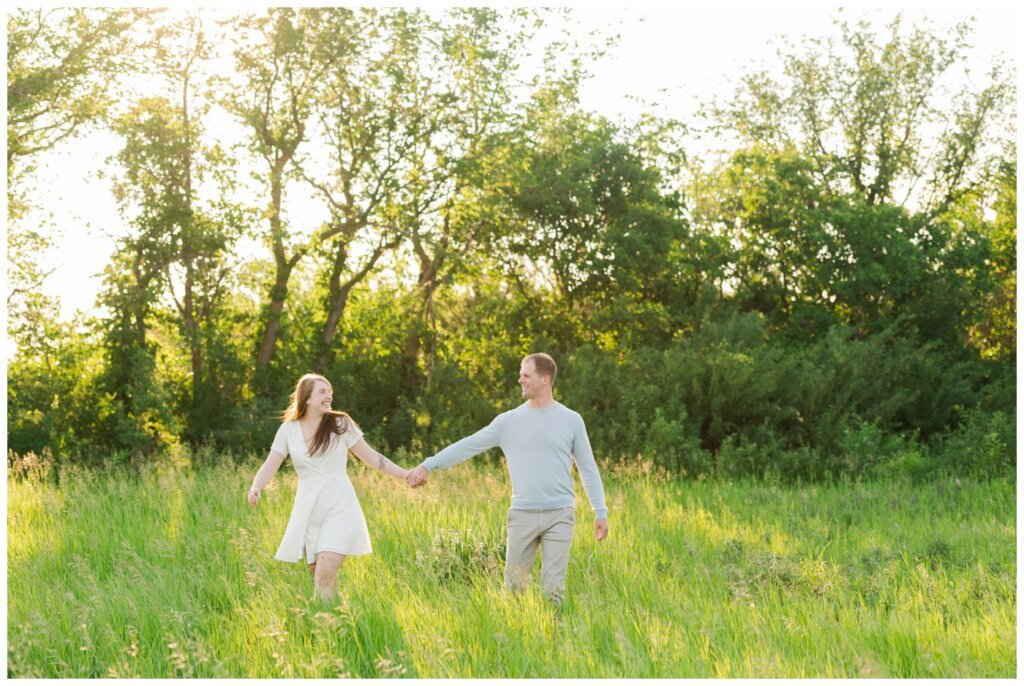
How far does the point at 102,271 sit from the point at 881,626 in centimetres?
1674

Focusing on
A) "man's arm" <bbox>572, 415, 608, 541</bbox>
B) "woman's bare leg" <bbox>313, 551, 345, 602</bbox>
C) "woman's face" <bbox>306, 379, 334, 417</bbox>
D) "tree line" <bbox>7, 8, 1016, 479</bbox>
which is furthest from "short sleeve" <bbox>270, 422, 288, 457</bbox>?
"tree line" <bbox>7, 8, 1016, 479</bbox>

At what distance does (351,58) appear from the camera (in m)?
20.4

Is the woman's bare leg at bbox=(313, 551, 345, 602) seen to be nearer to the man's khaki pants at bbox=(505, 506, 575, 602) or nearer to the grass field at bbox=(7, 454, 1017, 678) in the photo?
the grass field at bbox=(7, 454, 1017, 678)

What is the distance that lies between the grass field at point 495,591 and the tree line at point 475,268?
5.49 metres

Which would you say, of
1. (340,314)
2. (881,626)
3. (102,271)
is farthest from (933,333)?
(881,626)

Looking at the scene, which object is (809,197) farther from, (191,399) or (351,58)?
(191,399)

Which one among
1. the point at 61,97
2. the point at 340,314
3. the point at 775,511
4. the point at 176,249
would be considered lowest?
the point at 775,511

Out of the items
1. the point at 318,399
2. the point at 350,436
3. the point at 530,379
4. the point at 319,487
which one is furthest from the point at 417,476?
the point at 530,379

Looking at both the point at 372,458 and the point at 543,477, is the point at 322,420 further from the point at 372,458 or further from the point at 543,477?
the point at 543,477

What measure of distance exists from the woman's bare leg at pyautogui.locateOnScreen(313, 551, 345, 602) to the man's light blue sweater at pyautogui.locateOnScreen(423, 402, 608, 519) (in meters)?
1.25

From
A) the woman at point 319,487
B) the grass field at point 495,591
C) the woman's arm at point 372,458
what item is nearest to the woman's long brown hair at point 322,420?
the woman at point 319,487

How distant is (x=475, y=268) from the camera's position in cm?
2280

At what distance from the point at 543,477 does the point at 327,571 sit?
61.8 inches

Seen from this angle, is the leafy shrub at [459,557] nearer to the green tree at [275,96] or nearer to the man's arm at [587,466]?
the man's arm at [587,466]
